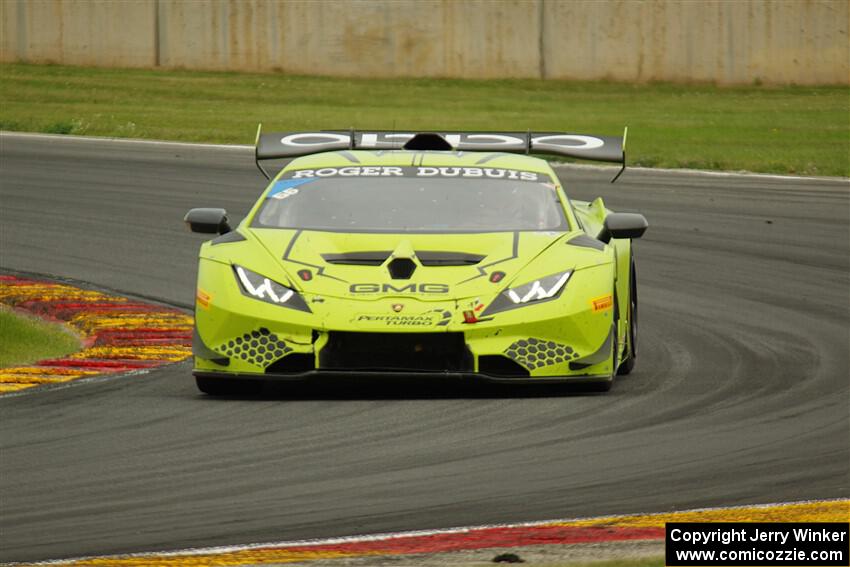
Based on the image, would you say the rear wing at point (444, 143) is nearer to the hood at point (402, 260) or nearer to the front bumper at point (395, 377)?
the hood at point (402, 260)

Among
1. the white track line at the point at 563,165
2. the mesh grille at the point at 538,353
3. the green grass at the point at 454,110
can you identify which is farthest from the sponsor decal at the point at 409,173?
the green grass at the point at 454,110

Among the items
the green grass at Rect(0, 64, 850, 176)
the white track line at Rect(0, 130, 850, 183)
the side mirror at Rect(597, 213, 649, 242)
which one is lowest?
the green grass at Rect(0, 64, 850, 176)

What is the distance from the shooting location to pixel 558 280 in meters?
9.08

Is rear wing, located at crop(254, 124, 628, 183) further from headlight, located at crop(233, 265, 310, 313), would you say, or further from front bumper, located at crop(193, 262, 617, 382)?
front bumper, located at crop(193, 262, 617, 382)

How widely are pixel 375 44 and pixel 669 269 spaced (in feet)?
71.6

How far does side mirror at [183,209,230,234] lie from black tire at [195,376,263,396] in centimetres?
97

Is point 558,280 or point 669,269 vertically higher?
point 558,280

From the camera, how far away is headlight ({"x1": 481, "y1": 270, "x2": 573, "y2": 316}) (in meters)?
8.88

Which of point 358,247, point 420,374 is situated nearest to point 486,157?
point 358,247

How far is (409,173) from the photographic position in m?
10.2

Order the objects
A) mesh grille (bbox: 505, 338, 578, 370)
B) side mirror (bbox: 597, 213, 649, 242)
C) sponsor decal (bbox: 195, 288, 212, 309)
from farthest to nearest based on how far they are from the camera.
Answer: side mirror (bbox: 597, 213, 649, 242) → sponsor decal (bbox: 195, 288, 212, 309) → mesh grille (bbox: 505, 338, 578, 370)

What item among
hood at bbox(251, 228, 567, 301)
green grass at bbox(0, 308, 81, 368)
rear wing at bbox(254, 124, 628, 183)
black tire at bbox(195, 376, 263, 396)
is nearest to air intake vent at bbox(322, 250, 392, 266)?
hood at bbox(251, 228, 567, 301)

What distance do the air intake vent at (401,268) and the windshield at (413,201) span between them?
463 millimetres

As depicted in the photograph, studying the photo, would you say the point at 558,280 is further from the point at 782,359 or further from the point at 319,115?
the point at 319,115
